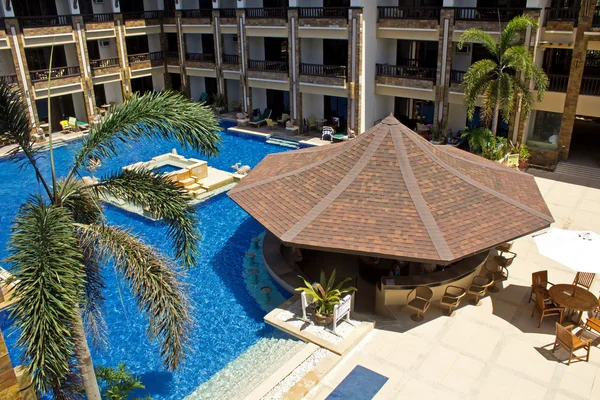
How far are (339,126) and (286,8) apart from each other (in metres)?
8.64

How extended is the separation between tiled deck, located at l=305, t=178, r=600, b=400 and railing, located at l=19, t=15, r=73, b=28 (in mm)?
30888

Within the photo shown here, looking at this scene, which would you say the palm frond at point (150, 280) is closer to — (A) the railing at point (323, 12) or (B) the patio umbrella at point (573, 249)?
(B) the patio umbrella at point (573, 249)

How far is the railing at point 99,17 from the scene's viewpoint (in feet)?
115

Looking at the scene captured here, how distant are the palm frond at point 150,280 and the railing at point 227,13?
30.2 meters

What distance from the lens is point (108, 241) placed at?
9.08 metres

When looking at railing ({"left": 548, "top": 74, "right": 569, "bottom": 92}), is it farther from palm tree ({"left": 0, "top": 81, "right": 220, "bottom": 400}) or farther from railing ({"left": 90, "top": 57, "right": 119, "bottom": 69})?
railing ({"left": 90, "top": 57, "right": 119, "bottom": 69})

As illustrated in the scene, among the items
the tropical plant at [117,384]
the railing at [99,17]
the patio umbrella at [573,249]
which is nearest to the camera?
the tropical plant at [117,384]

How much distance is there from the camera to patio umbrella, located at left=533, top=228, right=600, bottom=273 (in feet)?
41.5

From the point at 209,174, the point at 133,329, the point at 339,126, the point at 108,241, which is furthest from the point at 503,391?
the point at 339,126

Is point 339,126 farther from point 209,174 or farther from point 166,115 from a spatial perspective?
point 166,115

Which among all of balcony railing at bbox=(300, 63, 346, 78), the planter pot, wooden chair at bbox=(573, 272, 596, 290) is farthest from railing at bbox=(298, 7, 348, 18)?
the planter pot

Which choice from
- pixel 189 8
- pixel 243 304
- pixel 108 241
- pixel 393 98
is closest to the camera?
pixel 108 241

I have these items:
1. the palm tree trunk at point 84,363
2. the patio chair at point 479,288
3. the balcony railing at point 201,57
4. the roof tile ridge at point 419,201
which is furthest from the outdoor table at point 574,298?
the balcony railing at point 201,57

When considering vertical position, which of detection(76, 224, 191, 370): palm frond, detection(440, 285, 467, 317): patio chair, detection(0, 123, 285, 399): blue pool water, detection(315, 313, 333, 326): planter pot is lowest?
detection(0, 123, 285, 399): blue pool water
